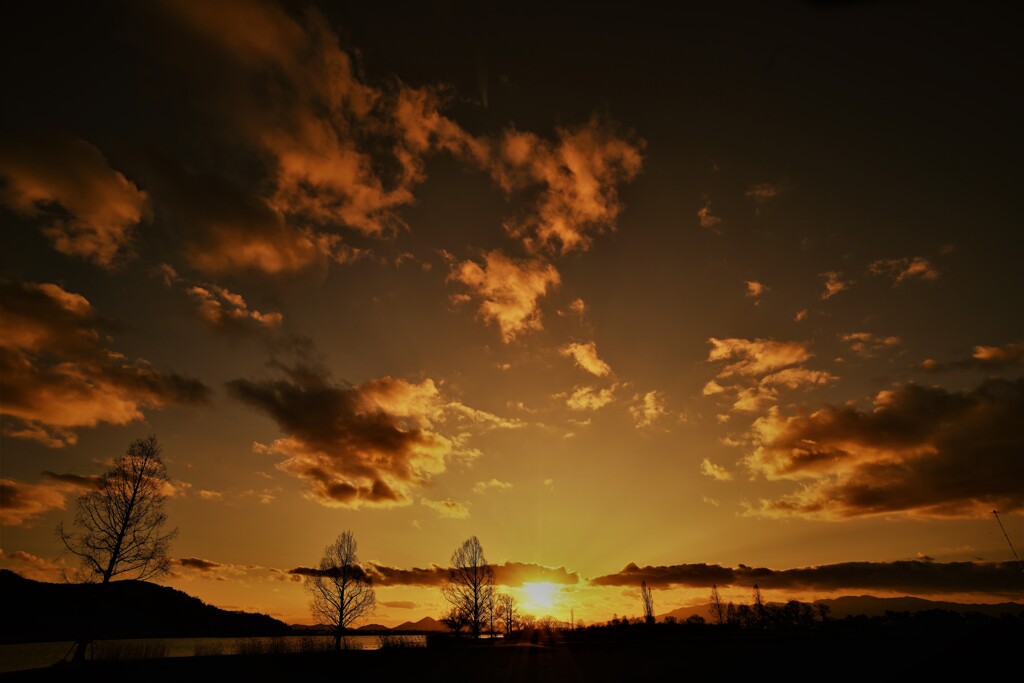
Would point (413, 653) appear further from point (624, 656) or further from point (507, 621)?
point (507, 621)

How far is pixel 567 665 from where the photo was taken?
25078mm

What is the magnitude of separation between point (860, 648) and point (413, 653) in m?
33.4

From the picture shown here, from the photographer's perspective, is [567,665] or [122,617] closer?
[567,665]

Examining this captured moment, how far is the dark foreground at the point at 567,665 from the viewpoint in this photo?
21.1 meters

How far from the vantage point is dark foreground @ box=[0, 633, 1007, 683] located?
69.4 feet

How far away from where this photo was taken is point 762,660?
2803cm

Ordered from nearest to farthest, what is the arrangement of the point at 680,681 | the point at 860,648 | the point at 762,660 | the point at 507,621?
the point at 680,681 < the point at 762,660 < the point at 860,648 < the point at 507,621

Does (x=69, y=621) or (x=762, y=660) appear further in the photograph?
(x=69, y=621)

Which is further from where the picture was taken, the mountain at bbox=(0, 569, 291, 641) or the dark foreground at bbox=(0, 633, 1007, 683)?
the mountain at bbox=(0, 569, 291, 641)

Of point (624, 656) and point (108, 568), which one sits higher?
point (108, 568)

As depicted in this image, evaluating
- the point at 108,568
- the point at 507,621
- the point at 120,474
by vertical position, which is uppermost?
the point at 120,474

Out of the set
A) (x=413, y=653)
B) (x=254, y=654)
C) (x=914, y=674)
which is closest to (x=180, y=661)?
(x=254, y=654)

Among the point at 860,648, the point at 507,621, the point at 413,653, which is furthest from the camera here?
the point at 507,621

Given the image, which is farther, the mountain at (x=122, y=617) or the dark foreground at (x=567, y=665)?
the mountain at (x=122, y=617)
